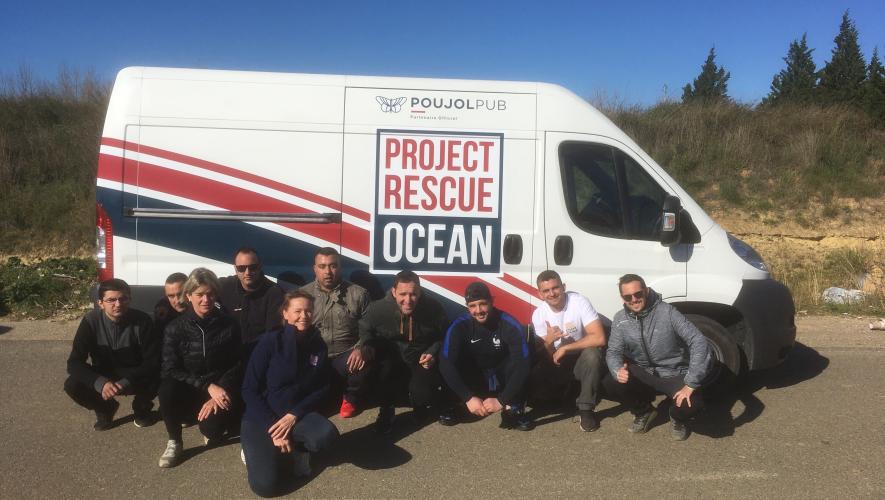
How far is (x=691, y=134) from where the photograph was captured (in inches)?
712

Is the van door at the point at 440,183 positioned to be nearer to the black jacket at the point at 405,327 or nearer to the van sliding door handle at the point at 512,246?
the van sliding door handle at the point at 512,246

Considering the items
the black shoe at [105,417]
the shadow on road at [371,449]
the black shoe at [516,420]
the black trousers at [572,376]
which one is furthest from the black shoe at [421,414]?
the black shoe at [105,417]

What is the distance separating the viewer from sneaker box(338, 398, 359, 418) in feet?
16.5

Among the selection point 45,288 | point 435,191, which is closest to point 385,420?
point 435,191

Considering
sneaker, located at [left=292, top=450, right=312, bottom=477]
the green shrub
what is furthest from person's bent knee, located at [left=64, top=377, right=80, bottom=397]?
the green shrub

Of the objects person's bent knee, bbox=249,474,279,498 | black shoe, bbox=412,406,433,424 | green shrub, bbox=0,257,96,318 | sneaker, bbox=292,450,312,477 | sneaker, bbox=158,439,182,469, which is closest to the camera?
person's bent knee, bbox=249,474,279,498

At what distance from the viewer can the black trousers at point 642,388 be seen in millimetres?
4766

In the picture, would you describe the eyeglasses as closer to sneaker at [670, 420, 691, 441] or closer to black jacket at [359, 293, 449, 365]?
black jacket at [359, 293, 449, 365]

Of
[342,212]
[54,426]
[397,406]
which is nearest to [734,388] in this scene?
[397,406]

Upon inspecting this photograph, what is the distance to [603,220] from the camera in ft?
17.7

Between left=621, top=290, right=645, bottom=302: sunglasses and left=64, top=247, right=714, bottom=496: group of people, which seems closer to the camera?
left=64, top=247, right=714, bottom=496: group of people

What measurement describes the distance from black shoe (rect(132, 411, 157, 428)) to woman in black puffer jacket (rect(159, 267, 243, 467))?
47 centimetres

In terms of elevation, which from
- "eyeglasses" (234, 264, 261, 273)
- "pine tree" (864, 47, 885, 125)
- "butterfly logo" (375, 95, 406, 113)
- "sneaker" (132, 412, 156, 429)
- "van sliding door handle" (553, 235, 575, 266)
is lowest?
"sneaker" (132, 412, 156, 429)

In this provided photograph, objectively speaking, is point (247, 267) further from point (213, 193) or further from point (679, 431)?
point (679, 431)
